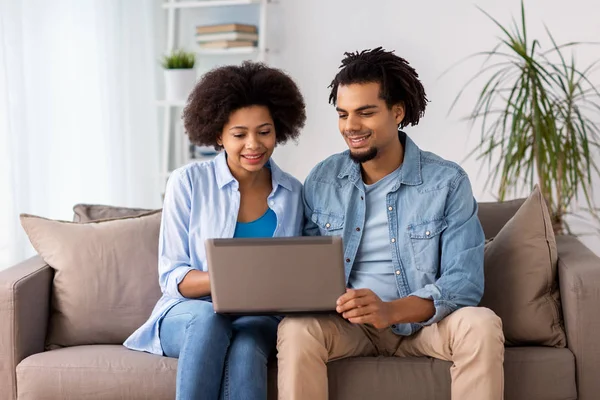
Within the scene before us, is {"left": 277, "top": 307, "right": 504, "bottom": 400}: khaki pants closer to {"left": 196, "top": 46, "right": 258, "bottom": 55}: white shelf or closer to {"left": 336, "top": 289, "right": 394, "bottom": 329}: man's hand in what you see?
{"left": 336, "top": 289, "right": 394, "bottom": 329}: man's hand

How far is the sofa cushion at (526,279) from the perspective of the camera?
8.10 ft

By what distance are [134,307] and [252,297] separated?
645 mm

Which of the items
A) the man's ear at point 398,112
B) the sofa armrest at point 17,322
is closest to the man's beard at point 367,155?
the man's ear at point 398,112

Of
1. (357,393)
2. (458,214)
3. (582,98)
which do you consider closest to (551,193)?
(582,98)

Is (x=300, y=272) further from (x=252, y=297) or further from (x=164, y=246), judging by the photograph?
(x=164, y=246)

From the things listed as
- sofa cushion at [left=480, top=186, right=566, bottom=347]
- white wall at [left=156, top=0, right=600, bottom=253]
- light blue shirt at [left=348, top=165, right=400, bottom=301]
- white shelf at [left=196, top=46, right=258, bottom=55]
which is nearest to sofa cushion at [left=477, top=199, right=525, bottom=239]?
sofa cushion at [left=480, top=186, right=566, bottom=347]

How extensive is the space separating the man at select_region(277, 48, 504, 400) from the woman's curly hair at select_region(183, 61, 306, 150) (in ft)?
0.49

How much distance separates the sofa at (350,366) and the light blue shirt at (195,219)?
0.12 metres

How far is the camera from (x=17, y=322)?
2488mm

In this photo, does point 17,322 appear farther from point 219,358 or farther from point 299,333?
point 299,333

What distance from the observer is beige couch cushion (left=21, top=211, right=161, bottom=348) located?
2.67 meters

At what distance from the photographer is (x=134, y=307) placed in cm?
271

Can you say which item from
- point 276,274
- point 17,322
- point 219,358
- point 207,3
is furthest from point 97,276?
point 207,3

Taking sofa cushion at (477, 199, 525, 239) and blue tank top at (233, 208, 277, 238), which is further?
sofa cushion at (477, 199, 525, 239)
